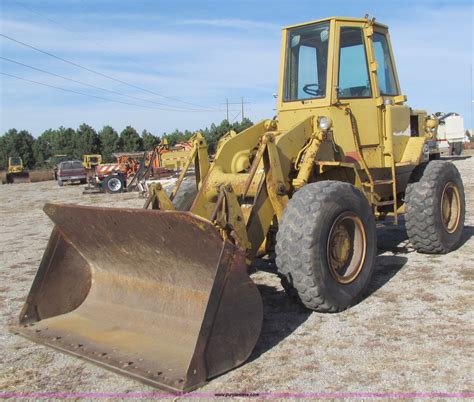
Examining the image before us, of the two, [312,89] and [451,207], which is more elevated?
[312,89]

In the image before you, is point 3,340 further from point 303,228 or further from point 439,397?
point 439,397

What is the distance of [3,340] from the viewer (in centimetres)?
462

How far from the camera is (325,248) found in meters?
4.66

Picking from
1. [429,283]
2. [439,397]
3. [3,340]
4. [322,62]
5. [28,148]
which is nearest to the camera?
[439,397]

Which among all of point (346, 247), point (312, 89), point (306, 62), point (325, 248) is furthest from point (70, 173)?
point (325, 248)

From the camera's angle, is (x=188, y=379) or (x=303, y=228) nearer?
(x=188, y=379)

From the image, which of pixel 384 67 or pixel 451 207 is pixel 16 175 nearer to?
pixel 384 67

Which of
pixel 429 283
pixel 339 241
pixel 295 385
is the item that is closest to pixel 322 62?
pixel 339 241

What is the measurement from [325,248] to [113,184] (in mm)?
19417

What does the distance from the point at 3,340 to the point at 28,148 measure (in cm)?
6334

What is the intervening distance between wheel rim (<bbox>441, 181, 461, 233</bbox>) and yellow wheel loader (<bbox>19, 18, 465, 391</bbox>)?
2 centimetres

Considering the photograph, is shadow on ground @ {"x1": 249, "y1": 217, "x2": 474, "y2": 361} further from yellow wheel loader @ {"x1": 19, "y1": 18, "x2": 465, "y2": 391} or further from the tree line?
the tree line

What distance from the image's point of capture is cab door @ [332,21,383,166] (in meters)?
6.01

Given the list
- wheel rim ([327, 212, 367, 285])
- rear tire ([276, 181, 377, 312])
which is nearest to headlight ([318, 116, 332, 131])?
rear tire ([276, 181, 377, 312])
